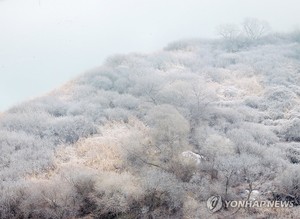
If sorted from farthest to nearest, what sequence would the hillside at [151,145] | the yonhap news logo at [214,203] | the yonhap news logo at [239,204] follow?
the yonhap news logo at [239,204]
the yonhap news logo at [214,203]
the hillside at [151,145]

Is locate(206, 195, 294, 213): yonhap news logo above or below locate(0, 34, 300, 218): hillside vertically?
below

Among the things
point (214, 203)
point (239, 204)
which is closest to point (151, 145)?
point (214, 203)

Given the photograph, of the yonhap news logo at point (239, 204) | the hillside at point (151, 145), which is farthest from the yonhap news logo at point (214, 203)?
the hillside at point (151, 145)

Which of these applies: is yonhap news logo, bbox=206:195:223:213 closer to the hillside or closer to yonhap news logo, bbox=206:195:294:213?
yonhap news logo, bbox=206:195:294:213

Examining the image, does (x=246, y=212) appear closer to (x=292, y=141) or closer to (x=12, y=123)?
(x=292, y=141)

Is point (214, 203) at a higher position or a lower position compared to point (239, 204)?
higher

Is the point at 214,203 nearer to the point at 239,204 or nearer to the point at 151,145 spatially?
the point at 239,204

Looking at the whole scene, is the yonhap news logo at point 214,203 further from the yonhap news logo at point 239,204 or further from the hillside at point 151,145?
the hillside at point 151,145

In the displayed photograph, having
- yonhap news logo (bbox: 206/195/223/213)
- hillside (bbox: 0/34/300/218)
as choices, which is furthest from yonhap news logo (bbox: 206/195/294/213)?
hillside (bbox: 0/34/300/218)

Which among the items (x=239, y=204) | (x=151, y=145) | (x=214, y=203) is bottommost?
(x=239, y=204)
